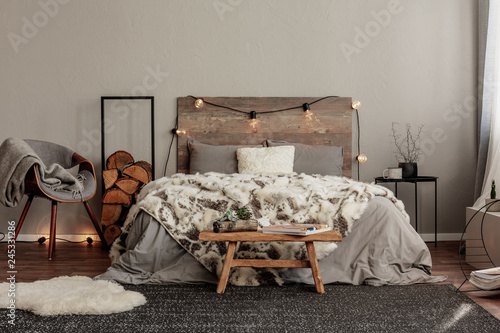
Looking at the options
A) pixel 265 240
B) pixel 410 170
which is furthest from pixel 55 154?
pixel 410 170

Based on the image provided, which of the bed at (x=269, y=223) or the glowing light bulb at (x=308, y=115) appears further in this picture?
the glowing light bulb at (x=308, y=115)

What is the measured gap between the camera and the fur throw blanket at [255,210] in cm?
296

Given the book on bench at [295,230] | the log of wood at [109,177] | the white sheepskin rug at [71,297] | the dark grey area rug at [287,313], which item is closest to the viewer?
the dark grey area rug at [287,313]

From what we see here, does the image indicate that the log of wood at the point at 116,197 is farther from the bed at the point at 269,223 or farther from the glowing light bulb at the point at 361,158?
the glowing light bulb at the point at 361,158

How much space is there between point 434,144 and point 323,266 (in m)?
2.38

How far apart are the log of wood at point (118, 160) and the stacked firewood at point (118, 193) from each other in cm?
21

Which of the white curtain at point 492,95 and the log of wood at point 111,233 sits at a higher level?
the white curtain at point 492,95

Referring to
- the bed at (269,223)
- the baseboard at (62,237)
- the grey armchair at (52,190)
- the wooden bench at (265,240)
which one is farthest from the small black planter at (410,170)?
the baseboard at (62,237)

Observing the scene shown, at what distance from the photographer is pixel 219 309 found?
2412 mm

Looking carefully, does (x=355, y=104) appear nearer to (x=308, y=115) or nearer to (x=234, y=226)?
(x=308, y=115)

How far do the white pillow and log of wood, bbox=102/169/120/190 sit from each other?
1.14 m

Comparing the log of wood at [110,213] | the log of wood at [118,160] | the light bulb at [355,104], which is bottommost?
the log of wood at [110,213]

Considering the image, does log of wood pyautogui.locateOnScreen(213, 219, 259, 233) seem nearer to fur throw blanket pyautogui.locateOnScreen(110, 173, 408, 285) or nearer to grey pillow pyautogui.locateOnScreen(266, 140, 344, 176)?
fur throw blanket pyautogui.locateOnScreen(110, 173, 408, 285)

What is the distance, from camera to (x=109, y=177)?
4344 millimetres
